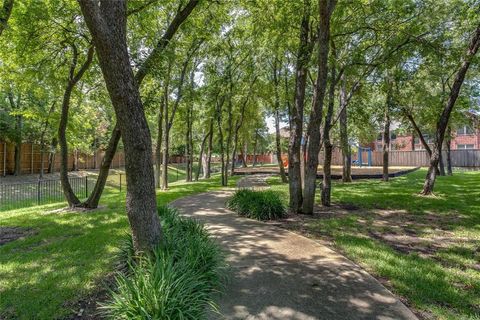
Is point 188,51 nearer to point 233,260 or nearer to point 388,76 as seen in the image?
point 388,76

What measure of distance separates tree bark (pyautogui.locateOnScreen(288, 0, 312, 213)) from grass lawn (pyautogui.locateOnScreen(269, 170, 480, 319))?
2.38 feet

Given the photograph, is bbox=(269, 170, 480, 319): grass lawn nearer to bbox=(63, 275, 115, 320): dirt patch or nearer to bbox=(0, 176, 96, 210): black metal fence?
bbox=(63, 275, 115, 320): dirt patch

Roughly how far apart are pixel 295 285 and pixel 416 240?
3.43m

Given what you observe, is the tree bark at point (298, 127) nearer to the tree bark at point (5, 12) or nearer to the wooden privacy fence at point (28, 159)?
the tree bark at point (5, 12)

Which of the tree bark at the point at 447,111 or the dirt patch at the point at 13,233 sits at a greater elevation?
the tree bark at the point at 447,111

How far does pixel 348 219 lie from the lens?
24.3 feet

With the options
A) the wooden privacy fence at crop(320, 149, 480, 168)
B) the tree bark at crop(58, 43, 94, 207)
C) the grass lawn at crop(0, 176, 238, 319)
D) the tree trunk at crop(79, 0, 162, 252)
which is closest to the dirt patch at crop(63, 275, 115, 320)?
the grass lawn at crop(0, 176, 238, 319)

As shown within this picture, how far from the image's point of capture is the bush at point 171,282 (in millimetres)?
2811

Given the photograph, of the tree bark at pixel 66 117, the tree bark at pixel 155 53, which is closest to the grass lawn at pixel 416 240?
the tree bark at pixel 155 53

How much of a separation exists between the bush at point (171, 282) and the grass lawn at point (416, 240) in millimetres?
2363

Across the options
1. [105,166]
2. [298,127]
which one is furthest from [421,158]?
[105,166]

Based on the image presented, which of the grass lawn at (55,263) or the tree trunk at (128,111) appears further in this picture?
the grass lawn at (55,263)

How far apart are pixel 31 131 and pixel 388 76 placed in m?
23.8

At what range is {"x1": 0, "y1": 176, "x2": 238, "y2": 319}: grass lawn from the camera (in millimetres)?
3399
